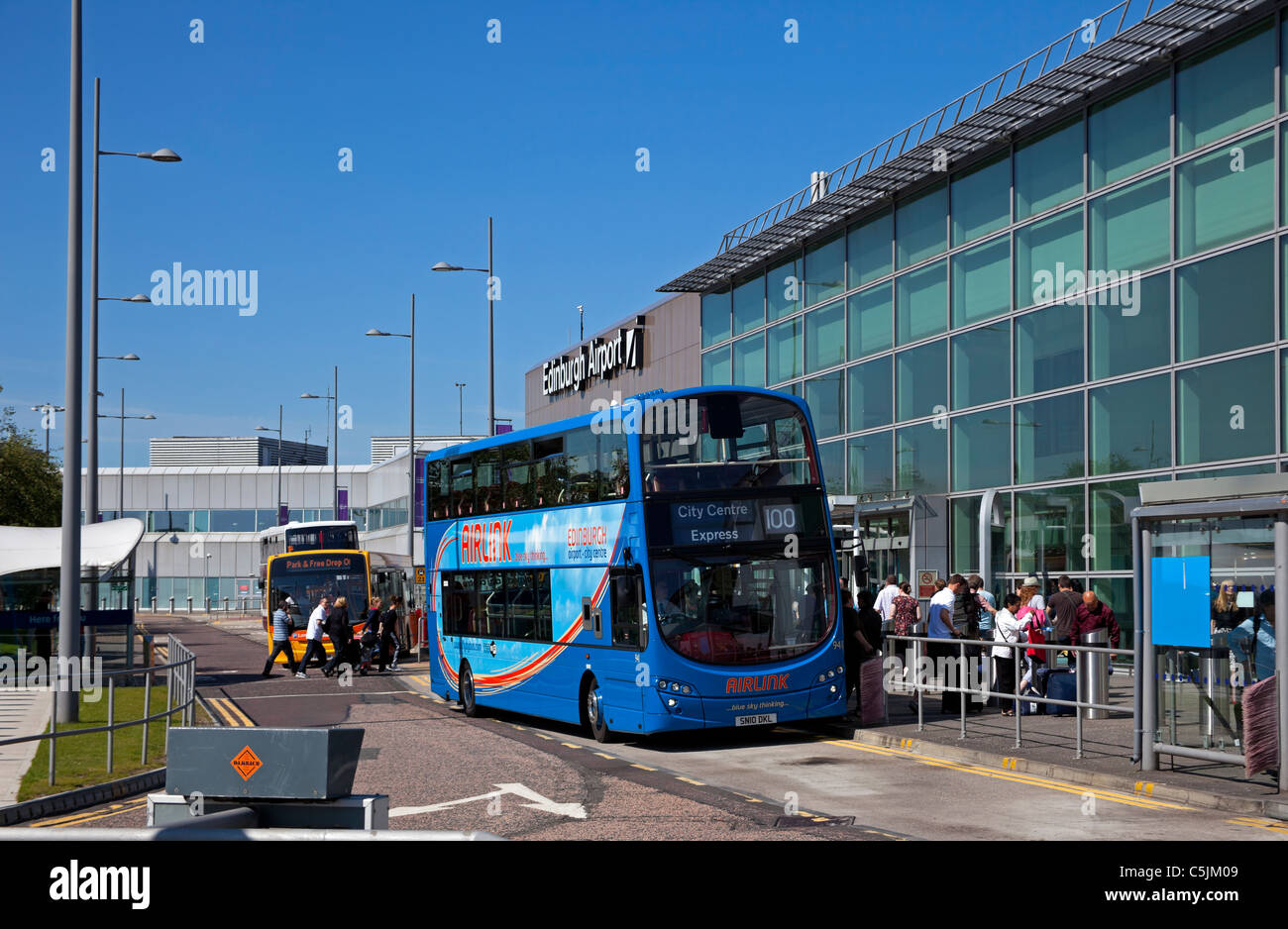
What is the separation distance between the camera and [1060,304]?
2547 cm

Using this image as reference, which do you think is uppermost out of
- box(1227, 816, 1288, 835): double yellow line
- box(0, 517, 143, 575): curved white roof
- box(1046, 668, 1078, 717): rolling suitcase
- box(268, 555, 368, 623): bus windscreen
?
box(0, 517, 143, 575): curved white roof

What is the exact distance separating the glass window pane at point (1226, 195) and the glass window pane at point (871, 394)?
9.52 metres

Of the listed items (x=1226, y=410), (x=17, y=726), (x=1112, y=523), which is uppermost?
(x=1226, y=410)

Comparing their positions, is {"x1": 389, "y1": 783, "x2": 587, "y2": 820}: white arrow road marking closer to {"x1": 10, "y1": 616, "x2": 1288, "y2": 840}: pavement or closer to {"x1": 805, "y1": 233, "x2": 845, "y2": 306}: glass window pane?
{"x1": 10, "y1": 616, "x2": 1288, "y2": 840}: pavement

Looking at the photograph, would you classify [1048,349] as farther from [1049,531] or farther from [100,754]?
[100,754]

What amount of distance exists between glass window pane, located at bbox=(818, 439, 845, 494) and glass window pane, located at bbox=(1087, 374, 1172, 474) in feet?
30.8

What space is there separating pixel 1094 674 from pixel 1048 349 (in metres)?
11.7

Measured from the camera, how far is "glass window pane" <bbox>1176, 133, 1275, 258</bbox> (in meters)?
20.8

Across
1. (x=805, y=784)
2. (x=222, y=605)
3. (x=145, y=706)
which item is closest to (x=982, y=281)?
(x=805, y=784)

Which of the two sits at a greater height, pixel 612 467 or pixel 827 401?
pixel 827 401

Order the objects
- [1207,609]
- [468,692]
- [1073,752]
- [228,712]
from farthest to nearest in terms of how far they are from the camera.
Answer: [228,712]
[468,692]
[1073,752]
[1207,609]

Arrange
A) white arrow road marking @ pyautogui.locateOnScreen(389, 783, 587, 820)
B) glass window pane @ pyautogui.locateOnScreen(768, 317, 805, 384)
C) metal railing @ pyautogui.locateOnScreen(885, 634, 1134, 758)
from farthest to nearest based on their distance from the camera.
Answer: glass window pane @ pyautogui.locateOnScreen(768, 317, 805, 384), metal railing @ pyautogui.locateOnScreen(885, 634, 1134, 758), white arrow road marking @ pyautogui.locateOnScreen(389, 783, 587, 820)

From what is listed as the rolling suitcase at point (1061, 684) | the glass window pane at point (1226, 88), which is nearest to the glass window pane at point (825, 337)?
the glass window pane at point (1226, 88)

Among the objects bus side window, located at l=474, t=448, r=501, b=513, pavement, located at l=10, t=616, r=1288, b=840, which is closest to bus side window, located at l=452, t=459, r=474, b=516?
bus side window, located at l=474, t=448, r=501, b=513
